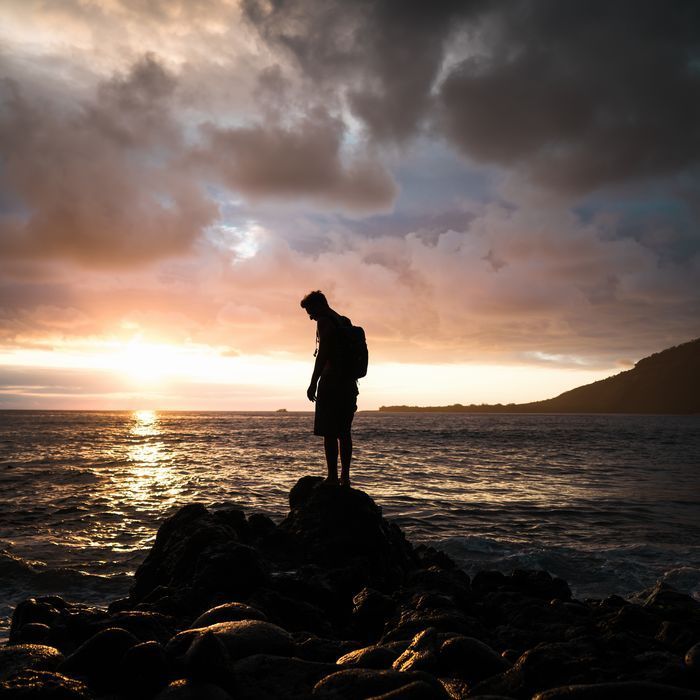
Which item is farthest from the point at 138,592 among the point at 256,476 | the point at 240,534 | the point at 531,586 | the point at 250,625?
the point at 256,476

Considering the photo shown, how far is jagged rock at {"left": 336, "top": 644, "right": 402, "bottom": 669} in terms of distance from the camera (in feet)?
12.1

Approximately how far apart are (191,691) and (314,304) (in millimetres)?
5802

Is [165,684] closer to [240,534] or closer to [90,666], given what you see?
[90,666]

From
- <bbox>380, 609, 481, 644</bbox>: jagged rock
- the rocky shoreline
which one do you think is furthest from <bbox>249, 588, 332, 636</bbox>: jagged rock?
<bbox>380, 609, 481, 644</bbox>: jagged rock

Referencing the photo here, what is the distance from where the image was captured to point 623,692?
9.14 ft

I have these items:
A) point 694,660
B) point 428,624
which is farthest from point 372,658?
point 694,660

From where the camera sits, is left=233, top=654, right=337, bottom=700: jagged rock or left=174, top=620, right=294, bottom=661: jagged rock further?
left=174, top=620, right=294, bottom=661: jagged rock

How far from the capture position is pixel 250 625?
4.16 meters

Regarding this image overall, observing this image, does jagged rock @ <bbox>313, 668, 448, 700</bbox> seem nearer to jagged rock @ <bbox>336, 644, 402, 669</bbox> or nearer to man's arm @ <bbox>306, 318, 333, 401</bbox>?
jagged rock @ <bbox>336, 644, 402, 669</bbox>

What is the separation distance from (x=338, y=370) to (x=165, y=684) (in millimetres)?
5376

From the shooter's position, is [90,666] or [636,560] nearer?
[90,666]

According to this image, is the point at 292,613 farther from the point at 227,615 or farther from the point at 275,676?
the point at 275,676

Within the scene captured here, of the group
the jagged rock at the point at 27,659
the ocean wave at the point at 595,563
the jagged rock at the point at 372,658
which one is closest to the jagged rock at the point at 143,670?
the jagged rock at the point at 27,659

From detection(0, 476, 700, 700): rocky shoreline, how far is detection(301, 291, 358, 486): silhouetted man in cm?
115
